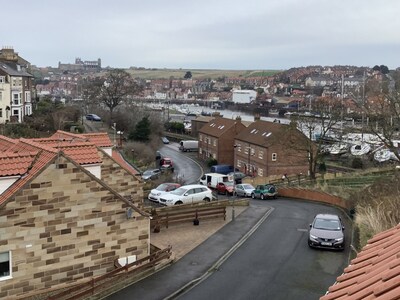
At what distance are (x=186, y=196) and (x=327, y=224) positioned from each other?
9.45 metres

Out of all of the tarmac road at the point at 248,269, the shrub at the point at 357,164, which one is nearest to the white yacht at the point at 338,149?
the shrub at the point at 357,164

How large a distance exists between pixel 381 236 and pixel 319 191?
89.0ft

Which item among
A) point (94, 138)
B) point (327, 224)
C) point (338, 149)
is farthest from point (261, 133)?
point (94, 138)

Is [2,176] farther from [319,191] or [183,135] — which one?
[183,135]

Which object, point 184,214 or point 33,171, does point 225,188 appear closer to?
point 184,214

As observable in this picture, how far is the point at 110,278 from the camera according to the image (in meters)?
16.2

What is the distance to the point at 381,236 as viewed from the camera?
29.6ft

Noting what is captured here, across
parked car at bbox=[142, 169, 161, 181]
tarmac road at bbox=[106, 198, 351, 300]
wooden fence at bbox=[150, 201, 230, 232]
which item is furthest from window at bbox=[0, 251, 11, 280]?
parked car at bbox=[142, 169, 161, 181]

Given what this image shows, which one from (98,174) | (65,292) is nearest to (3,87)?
(98,174)

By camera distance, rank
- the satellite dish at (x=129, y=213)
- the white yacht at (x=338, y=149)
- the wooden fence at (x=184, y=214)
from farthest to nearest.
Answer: the white yacht at (x=338, y=149)
the wooden fence at (x=184, y=214)
the satellite dish at (x=129, y=213)

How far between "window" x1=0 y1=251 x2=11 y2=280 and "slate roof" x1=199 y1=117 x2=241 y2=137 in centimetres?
4942

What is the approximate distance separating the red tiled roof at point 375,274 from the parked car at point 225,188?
→ 3112 cm

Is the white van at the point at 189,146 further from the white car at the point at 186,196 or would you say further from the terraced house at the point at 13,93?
the white car at the point at 186,196

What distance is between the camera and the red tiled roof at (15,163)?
15.3 m
